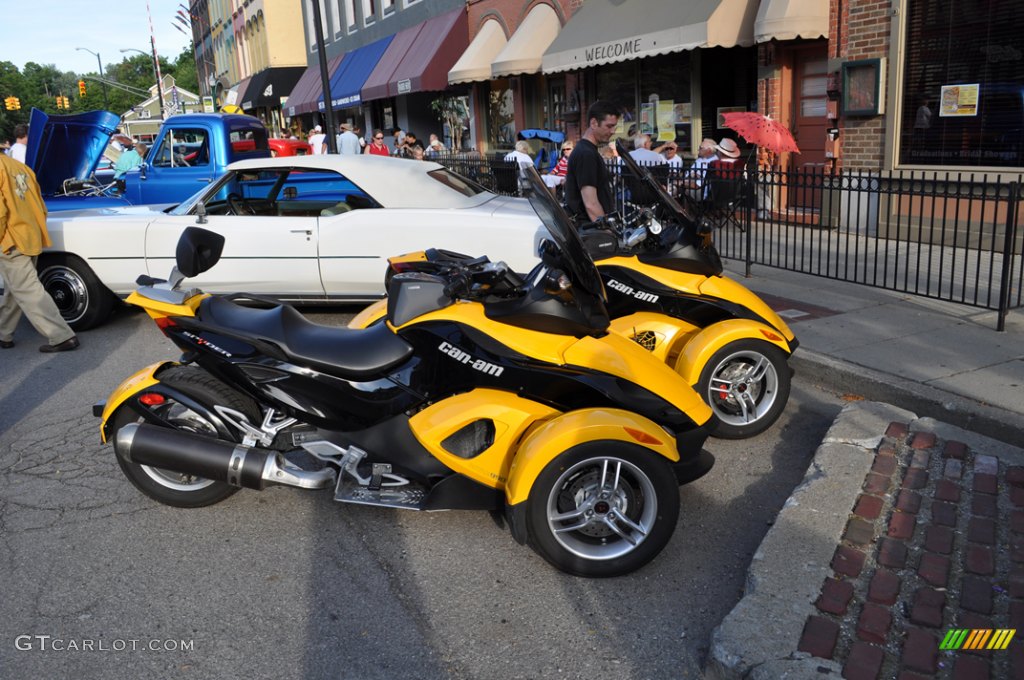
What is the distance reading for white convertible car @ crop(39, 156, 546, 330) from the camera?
23.9 ft

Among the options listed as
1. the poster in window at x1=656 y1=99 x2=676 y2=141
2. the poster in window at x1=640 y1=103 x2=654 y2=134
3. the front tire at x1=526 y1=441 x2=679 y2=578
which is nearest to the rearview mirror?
the front tire at x1=526 y1=441 x2=679 y2=578

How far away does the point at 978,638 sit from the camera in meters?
2.90

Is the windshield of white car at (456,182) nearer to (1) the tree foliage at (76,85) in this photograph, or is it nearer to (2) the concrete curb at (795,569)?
(2) the concrete curb at (795,569)

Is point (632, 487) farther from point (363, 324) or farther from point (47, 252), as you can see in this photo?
point (47, 252)

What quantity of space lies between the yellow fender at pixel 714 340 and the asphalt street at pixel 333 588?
0.53 m

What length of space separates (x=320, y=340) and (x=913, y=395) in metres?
3.57

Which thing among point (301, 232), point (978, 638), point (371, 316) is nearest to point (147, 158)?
point (301, 232)

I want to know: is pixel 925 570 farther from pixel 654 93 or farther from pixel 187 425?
pixel 654 93

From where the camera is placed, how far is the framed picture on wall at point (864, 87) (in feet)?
34.4

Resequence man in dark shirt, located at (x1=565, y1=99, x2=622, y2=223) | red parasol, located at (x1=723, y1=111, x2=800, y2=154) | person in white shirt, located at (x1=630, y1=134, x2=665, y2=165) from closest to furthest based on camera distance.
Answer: man in dark shirt, located at (x1=565, y1=99, x2=622, y2=223) → red parasol, located at (x1=723, y1=111, x2=800, y2=154) → person in white shirt, located at (x1=630, y1=134, x2=665, y2=165)

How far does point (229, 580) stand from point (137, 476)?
88 centimetres

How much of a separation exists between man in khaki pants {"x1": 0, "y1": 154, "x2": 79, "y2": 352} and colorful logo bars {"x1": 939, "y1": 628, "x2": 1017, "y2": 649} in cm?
698

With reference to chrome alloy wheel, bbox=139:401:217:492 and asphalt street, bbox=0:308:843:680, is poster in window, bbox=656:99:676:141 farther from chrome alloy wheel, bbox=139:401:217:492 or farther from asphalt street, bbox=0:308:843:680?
chrome alloy wheel, bbox=139:401:217:492

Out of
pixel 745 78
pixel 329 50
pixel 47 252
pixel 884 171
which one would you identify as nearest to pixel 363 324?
pixel 47 252
